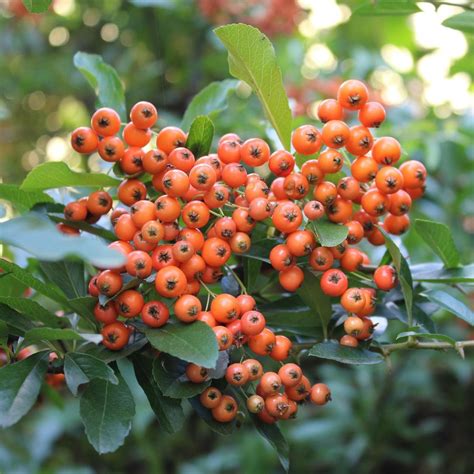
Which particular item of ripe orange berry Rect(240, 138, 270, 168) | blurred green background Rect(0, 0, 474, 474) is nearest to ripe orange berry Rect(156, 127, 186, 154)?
ripe orange berry Rect(240, 138, 270, 168)

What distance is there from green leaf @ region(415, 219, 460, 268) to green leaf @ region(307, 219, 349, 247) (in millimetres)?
242

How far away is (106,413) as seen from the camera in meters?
1.01

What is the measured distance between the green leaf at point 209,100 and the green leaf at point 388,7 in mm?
326

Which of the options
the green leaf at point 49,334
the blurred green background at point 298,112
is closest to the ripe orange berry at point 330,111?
the green leaf at point 49,334

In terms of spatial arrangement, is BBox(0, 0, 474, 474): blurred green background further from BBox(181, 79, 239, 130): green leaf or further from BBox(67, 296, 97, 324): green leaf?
BBox(67, 296, 97, 324): green leaf

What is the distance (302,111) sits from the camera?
110 inches

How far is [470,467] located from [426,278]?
2073 millimetres

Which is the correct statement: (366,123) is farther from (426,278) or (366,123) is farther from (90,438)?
(90,438)

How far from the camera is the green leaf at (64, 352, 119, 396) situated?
3.23 feet

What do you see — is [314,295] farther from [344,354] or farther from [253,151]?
[253,151]

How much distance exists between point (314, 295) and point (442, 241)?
29 cm

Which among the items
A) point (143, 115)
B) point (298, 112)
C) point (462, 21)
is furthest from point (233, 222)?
point (298, 112)

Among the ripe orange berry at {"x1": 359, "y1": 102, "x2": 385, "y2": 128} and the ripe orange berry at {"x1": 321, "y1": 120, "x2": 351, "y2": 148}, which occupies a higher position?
the ripe orange berry at {"x1": 359, "y1": 102, "x2": 385, "y2": 128}

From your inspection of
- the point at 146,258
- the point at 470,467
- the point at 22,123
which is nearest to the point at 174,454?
the point at 470,467
